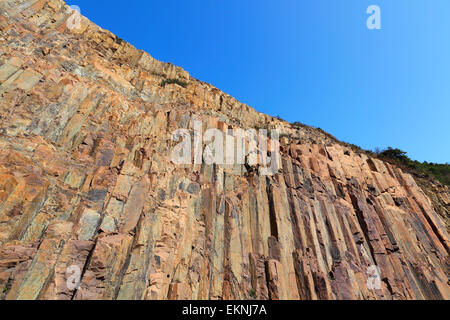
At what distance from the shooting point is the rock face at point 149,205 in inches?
355

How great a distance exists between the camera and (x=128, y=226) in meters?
10.4

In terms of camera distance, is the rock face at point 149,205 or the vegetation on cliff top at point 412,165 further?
the vegetation on cliff top at point 412,165

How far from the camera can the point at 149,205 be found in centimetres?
1154

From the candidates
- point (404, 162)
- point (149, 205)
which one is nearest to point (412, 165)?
point (404, 162)

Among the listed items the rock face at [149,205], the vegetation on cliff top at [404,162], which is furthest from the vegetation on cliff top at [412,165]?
the rock face at [149,205]

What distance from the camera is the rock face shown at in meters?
9.02

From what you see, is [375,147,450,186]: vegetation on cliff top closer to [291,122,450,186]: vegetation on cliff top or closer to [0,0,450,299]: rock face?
[291,122,450,186]: vegetation on cliff top

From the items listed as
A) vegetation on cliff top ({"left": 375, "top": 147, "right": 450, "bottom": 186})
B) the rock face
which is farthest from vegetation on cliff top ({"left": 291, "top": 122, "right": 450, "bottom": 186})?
the rock face

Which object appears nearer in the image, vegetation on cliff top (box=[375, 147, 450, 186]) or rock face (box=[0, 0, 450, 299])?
rock face (box=[0, 0, 450, 299])

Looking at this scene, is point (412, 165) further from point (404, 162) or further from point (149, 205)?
point (149, 205)

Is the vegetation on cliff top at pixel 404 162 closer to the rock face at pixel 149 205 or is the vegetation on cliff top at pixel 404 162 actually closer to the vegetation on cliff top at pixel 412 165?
the vegetation on cliff top at pixel 412 165

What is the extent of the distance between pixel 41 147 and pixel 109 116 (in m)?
4.17
